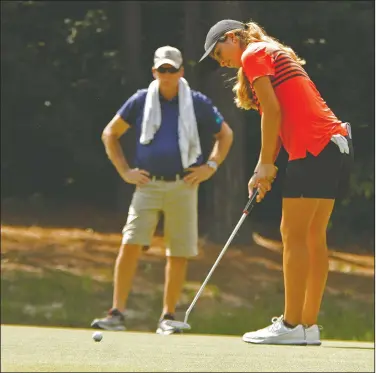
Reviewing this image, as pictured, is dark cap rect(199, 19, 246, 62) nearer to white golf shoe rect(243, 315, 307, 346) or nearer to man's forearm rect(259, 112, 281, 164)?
man's forearm rect(259, 112, 281, 164)

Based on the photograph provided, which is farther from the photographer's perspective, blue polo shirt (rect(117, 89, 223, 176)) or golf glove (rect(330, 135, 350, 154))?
blue polo shirt (rect(117, 89, 223, 176))

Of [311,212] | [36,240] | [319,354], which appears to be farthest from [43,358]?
[36,240]

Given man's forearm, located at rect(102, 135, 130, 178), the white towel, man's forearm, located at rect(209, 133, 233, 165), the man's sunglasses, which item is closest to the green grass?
man's forearm, located at rect(209, 133, 233, 165)

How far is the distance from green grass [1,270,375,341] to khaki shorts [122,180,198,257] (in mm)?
5659

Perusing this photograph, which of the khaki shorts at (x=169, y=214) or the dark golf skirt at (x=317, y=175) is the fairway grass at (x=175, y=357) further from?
the khaki shorts at (x=169, y=214)

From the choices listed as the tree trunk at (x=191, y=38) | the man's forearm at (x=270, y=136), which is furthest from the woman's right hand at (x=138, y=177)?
the tree trunk at (x=191, y=38)

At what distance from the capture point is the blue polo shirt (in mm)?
7660

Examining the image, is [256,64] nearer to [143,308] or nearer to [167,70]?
[167,70]

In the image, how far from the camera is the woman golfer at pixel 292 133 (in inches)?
183

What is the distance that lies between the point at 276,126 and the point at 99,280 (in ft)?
40.1

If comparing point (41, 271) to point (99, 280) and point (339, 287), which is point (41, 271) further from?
point (339, 287)

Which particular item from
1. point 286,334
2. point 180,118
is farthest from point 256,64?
point 180,118

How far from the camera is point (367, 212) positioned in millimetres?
19453

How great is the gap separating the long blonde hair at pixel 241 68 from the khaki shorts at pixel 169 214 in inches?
122
